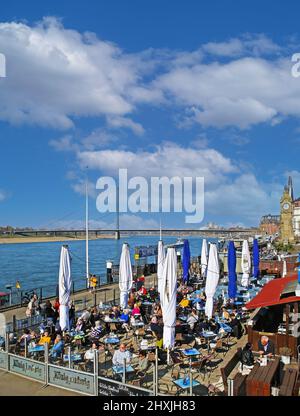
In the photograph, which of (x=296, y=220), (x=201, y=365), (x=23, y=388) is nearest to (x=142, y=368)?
(x=201, y=365)

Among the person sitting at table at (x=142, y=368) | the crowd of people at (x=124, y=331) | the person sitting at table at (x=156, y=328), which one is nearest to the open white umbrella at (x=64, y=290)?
the crowd of people at (x=124, y=331)

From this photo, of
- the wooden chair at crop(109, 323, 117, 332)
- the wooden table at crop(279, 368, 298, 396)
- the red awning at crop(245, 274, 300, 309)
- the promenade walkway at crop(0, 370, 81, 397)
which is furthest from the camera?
the wooden chair at crop(109, 323, 117, 332)

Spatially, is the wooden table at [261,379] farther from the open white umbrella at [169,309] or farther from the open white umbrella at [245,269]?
the open white umbrella at [245,269]

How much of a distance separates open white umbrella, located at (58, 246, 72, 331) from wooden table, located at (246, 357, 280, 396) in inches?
268

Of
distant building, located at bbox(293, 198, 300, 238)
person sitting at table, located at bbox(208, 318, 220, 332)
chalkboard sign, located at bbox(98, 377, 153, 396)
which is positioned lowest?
person sitting at table, located at bbox(208, 318, 220, 332)

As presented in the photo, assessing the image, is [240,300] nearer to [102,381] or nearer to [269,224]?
[102,381]

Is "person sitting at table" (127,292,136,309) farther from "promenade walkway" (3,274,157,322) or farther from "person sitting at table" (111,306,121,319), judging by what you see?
"person sitting at table" (111,306,121,319)

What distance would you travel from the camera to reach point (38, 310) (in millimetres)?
16859

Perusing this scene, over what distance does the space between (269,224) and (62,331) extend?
17458 centimetres

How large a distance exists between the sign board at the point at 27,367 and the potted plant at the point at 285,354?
663 cm

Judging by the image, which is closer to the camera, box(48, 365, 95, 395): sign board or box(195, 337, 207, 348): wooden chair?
box(48, 365, 95, 395): sign board

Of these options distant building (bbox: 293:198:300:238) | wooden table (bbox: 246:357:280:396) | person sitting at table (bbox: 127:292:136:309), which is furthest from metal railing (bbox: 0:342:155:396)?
distant building (bbox: 293:198:300:238)

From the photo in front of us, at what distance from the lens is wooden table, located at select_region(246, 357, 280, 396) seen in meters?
7.86
